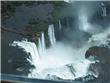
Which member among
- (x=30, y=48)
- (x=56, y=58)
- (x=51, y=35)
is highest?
(x=51, y=35)

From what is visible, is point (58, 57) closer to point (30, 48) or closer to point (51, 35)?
point (30, 48)

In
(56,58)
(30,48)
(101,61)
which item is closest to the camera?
(101,61)

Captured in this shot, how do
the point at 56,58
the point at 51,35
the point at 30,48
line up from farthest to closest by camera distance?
the point at 51,35, the point at 56,58, the point at 30,48

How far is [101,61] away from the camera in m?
3.92

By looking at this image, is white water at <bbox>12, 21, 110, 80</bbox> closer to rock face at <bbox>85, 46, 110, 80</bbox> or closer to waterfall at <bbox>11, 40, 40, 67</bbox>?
waterfall at <bbox>11, 40, 40, 67</bbox>

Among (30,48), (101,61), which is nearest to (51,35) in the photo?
(30,48)

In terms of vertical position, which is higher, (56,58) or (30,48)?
(30,48)

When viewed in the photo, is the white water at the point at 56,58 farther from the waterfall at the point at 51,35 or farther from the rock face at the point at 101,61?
the rock face at the point at 101,61

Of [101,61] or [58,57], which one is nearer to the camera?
[101,61]

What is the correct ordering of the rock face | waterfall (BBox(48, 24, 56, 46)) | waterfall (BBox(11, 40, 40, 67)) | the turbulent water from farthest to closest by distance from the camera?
waterfall (BBox(48, 24, 56, 46))
waterfall (BBox(11, 40, 40, 67))
the turbulent water
the rock face

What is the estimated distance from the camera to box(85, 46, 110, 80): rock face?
12.1ft

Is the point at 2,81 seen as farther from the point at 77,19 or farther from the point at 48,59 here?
the point at 77,19

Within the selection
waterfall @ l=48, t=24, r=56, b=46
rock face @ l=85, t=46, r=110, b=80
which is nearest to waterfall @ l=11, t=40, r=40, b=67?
waterfall @ l=48, t=24, r=56, b=46

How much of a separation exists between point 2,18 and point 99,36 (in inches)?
77.7
